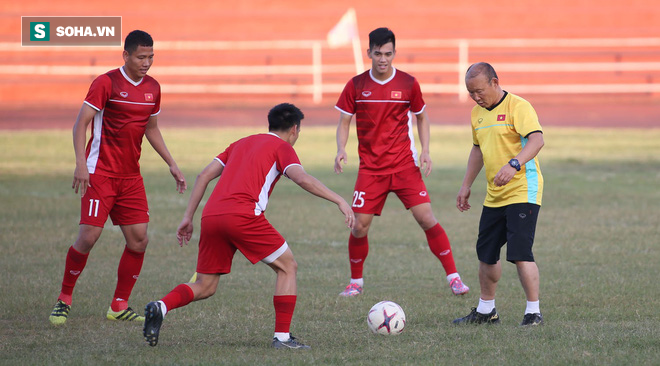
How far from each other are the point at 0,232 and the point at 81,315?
4.27 meters

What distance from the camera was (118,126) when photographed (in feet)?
22.0

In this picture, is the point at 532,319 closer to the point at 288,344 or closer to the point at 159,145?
the point at 288,344

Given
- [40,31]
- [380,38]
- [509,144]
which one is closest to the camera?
[509,144]

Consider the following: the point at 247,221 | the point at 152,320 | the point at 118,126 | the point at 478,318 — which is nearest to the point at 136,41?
the point at 118,126

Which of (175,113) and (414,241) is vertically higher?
(175,113)

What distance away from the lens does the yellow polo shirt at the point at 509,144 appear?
606 centimetres

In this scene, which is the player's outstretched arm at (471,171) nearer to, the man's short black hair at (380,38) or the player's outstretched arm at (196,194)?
the man's short black hair at (380,38)

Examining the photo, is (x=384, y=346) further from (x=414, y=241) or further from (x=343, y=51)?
(x=343, y=51)

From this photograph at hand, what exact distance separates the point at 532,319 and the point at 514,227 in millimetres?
634

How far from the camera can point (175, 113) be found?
2967cm

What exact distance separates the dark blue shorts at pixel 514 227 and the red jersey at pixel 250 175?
1.54m

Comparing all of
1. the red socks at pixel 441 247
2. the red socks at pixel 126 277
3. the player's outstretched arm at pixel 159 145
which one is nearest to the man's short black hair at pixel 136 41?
the player's outstretched arm at pixel 159 145

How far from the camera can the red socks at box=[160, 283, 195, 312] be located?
5391mm

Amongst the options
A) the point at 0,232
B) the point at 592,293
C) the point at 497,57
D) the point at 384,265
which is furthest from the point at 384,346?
the point at 497,57
